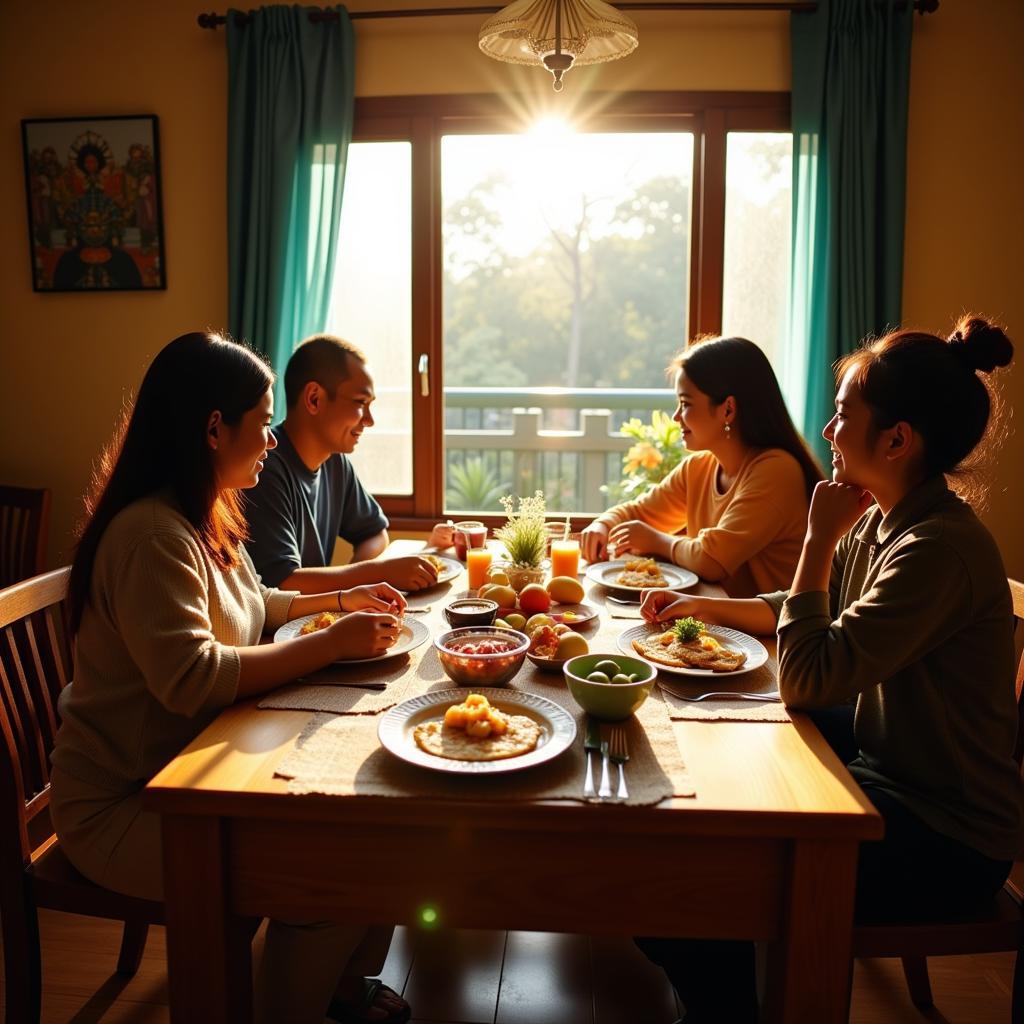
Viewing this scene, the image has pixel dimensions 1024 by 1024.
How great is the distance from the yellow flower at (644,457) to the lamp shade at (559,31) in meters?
1.46

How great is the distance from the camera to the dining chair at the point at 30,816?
140cm

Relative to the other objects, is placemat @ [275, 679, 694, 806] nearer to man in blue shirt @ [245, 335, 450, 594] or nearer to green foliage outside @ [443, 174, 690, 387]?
man in blue shirt @ [245, 335, 450, 594]

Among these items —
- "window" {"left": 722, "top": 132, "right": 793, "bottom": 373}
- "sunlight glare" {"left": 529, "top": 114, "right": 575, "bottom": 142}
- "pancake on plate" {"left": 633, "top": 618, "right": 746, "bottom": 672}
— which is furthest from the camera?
"window" {"left": 722, "top": 132, "right": 793, "bottom": 373}

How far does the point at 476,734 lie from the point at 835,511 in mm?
699

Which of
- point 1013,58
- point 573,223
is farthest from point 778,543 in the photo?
point 573,223

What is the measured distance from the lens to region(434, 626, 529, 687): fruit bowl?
1370mm

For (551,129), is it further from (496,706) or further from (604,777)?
(604,777)

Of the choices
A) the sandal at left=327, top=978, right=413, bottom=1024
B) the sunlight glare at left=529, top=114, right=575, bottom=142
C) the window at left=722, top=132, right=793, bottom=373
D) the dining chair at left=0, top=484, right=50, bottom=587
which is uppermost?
the sunlight glare at left=529, top=114, right=575, bottom=142

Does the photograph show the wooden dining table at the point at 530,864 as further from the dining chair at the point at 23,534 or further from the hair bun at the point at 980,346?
the dining chair at the point at 23,534

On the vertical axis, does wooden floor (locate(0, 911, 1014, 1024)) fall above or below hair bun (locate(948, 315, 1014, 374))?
below

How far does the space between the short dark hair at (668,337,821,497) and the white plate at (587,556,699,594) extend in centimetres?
42

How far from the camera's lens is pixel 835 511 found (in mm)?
1457

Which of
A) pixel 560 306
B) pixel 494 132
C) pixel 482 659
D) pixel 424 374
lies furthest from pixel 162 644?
pixel 560 306

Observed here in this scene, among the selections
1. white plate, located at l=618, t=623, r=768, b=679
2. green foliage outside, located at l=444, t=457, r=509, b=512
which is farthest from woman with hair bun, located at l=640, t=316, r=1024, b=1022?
green foliage outside, located at l=444, t=457, r=509, b=512
